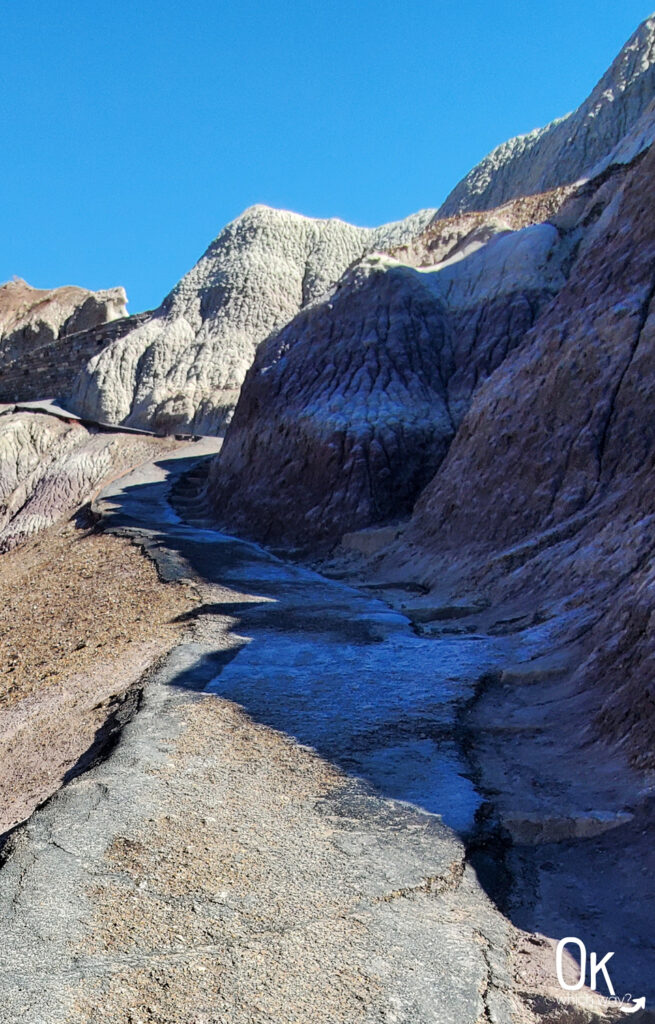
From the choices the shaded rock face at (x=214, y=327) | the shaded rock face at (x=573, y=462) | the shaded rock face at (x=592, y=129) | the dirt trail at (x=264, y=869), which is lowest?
the dirt trail at (x=264, y=869)

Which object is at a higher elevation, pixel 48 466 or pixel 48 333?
pixel 48 333

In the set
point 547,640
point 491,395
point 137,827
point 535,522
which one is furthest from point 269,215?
point 137,827

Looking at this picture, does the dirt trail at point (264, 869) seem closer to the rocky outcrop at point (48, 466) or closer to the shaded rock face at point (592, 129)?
the rocky outcrop at point (48, 466)

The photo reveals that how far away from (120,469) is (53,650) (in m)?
16.0

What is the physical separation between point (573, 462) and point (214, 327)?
899 inches

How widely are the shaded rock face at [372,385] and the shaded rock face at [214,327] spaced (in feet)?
34.8

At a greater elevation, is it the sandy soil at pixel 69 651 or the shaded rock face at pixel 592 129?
the shaded rock face at pixel 592 129

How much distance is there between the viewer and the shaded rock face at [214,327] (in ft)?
97.3

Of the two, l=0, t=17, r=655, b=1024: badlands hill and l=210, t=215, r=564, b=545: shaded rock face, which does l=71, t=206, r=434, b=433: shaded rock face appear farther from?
l=210, t=215, r=564, b=545: shaded rock face

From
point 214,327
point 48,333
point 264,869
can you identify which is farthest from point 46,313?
point 264,869

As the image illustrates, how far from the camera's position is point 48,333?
140 feet

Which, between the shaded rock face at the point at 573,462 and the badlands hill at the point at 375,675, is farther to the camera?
the shaded rock face at the point at 573,462

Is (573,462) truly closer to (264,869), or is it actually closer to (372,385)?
(372,385)

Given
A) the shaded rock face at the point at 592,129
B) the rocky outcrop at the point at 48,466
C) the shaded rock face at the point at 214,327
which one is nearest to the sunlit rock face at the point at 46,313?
the shaded rock face at the point at 214,327
